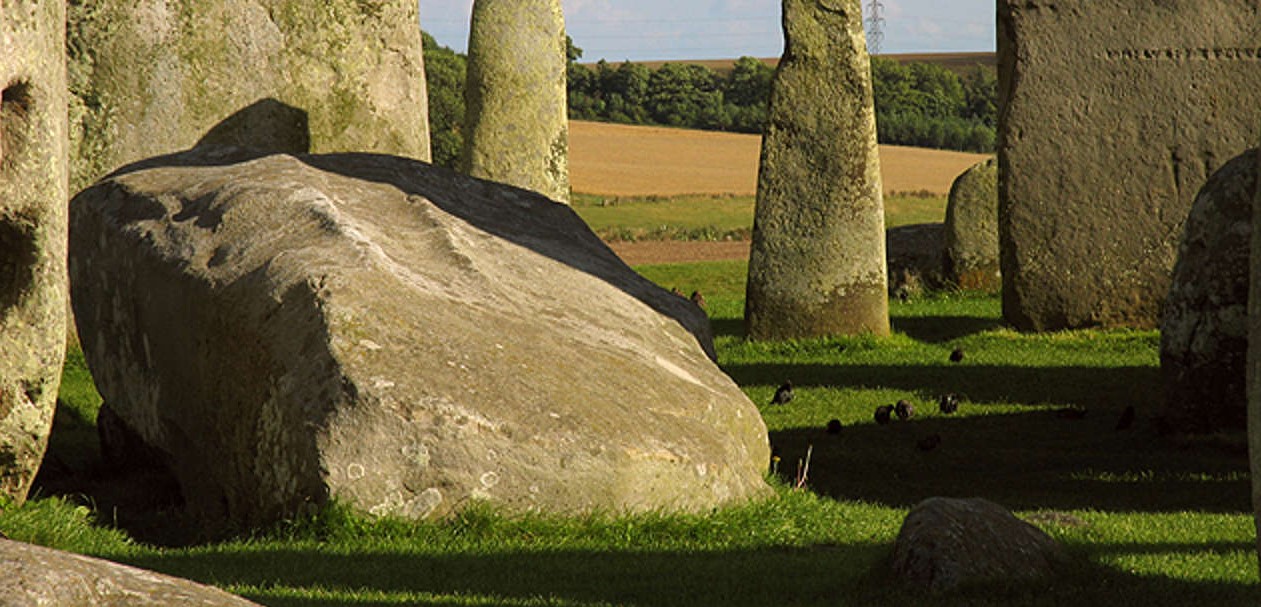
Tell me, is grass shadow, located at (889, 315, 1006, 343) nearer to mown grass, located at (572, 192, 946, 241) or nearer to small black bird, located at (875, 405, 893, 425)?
small black bird, located at (875, 405, 893, 425)

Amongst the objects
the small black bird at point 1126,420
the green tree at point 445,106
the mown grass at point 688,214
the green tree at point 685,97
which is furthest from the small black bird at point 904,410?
the green tree at point 685,97

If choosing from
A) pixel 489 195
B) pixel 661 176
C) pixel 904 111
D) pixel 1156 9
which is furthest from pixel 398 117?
pixel 904 111

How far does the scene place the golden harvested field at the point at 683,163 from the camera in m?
46.7

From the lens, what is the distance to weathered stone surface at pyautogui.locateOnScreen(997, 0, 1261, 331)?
1352 cm

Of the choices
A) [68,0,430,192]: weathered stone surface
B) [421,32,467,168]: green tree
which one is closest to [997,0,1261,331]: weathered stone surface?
[68,0,430,192]: weathered stone surface

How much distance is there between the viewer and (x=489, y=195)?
30.8 ft

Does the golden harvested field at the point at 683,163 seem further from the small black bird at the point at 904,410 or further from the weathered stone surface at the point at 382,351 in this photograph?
the weathered stone surface at the point at 382,351

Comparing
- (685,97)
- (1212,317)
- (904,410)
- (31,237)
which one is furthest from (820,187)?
(685,97)

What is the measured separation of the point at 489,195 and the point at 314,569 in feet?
12.8

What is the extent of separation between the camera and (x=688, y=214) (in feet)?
126

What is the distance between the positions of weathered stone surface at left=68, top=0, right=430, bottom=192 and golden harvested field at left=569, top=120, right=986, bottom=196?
29216mm

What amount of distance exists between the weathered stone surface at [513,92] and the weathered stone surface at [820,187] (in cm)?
378

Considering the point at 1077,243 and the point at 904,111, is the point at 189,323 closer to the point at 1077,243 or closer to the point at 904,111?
the point at 1077,243

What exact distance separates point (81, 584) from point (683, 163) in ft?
167
